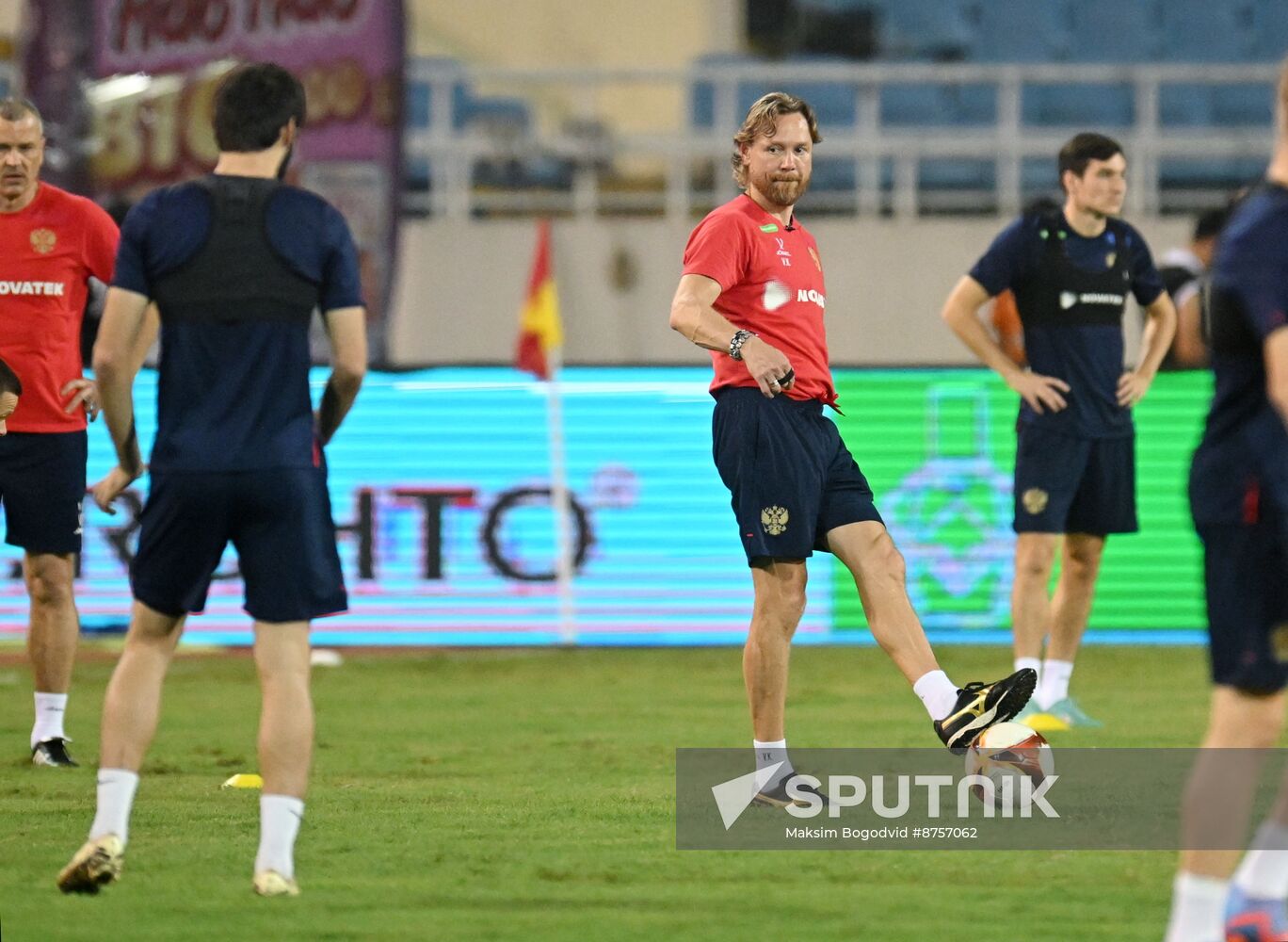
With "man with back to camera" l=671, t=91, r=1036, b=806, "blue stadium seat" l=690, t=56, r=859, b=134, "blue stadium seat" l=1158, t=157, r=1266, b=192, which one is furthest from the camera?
"blue stadium seat" l=690, t=56, r=859, b=134

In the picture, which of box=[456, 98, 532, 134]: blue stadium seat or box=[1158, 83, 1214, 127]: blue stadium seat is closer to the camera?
box=[456, 98, 532, 134]: blue stadium seat

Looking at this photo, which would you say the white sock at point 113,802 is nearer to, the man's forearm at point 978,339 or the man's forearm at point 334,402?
the man's forearm at point 334,402

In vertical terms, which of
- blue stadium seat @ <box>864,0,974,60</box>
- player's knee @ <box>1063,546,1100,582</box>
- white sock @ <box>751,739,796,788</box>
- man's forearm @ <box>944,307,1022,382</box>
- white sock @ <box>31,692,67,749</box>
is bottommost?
white sock @ <box>31,692,67,749</box>

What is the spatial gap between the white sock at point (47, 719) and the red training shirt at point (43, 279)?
99 centimetres

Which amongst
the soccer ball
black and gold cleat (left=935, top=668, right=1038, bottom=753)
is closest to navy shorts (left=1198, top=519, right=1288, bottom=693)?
black and gold cleat (left=935, top=668, right=1038, bottom=753)

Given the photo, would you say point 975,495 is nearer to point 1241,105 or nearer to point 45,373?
point 45,373

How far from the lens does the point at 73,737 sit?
8.42m

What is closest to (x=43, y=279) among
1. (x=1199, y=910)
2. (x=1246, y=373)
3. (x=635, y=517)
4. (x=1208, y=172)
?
(x=1246, y=373)

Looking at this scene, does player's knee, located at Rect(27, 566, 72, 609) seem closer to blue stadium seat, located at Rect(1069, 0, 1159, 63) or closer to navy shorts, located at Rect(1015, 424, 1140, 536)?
navy shorts, located at Rect(1015, 424, 1140, 536)

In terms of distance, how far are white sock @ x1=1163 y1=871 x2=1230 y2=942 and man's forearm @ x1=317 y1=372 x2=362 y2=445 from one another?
7.21 feet

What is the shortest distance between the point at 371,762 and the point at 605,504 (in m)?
5.27

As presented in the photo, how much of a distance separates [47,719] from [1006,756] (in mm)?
3622

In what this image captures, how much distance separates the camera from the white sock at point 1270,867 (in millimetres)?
4078

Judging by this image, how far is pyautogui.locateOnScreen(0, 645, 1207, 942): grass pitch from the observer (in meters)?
4.63
